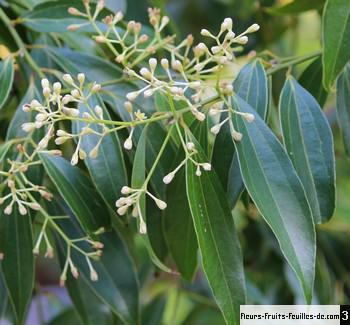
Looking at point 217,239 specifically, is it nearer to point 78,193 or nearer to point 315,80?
point 78,193

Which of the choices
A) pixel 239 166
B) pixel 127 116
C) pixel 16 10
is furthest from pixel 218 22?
pixel 239 166

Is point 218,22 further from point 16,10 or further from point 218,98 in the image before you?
point 218,98

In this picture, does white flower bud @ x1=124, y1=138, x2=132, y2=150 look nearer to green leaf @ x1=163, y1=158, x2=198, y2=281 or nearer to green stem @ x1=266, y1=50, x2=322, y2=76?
green leaf @ x1=163, y1=158, x2=198, y2=281

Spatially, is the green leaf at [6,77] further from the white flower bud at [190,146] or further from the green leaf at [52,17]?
the white flower bud at [190,146]

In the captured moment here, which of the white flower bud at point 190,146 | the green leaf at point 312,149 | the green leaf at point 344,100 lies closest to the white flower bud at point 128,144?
the white flower bud at point 190,146

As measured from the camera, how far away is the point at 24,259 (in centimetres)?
84

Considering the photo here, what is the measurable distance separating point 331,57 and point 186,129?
0.18m

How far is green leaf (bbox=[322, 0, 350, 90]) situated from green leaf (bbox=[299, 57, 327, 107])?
168 mm

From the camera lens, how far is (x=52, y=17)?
0.93m

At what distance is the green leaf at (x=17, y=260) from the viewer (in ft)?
2.74

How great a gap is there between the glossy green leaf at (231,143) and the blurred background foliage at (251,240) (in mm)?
265

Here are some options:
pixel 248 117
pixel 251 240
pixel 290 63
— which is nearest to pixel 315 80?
pixel 290 63

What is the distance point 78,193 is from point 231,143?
0.61 ft

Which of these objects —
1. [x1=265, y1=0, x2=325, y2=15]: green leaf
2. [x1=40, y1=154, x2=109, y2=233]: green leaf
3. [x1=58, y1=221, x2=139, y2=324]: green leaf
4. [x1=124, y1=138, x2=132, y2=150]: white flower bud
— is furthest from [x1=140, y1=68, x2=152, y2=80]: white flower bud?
[x1=265, y1=0, x2=325, y2=15]: green leaf
